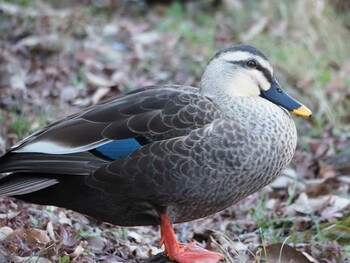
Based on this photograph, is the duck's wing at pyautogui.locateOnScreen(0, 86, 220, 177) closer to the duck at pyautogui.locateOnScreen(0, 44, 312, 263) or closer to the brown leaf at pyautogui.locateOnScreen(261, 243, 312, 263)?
the duck at pyautogui.locateOnScreen(0, 44, 312, 263)

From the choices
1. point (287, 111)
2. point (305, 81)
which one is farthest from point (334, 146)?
point (287, 111)

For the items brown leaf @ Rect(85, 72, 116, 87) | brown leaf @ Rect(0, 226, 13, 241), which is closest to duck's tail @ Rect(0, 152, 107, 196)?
brown leaf @ Rect(0, 226, 13, 241)

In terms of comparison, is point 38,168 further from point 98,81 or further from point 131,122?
point 98,81

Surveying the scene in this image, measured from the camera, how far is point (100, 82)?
674cm

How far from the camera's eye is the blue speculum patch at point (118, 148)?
3822 mm

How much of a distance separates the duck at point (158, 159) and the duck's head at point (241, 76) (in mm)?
57

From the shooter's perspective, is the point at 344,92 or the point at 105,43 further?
the point at 105,43

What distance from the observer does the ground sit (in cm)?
438

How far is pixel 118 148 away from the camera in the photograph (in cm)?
384

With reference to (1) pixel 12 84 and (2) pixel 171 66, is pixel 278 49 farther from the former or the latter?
(1) pixel 12 84

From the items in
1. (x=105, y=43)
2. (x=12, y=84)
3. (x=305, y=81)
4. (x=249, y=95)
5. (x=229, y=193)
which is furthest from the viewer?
(x=105, y=43)

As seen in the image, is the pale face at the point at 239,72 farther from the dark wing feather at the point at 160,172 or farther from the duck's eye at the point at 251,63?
the dark wing feather at the point at 160,172

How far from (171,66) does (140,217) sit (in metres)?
3.61

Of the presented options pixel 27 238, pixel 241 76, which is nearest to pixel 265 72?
pixel 241 76
